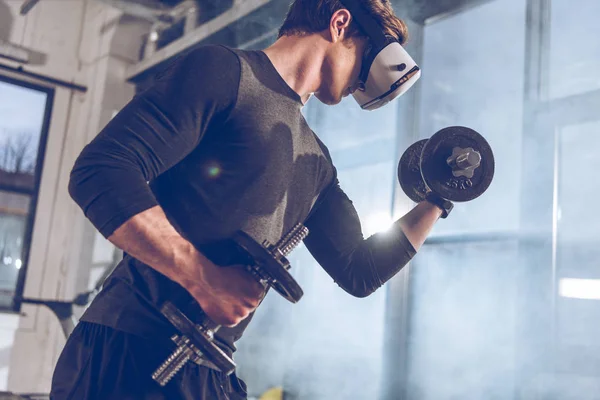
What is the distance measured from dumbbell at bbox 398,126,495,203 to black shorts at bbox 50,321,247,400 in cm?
71

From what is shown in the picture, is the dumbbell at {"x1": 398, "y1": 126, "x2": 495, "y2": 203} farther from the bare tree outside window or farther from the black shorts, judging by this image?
the bare tree outside window

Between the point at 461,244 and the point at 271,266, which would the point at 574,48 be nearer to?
the point at 461,244

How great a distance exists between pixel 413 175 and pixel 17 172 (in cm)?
402

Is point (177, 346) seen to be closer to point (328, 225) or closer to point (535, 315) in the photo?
point (328, 225)

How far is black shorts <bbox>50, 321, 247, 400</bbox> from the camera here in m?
0.97

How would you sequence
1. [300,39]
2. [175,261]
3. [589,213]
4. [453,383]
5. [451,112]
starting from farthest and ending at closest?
[451,112]
[453,383]
[589,213]
[300,39]
[175,261]

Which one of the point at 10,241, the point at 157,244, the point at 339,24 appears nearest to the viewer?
the point at 157,244

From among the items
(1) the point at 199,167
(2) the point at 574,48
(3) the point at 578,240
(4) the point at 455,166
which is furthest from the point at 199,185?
(2) the point at 574,48

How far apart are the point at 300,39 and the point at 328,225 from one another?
430mm

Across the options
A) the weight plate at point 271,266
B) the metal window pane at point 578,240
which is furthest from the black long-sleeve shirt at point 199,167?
the metal window pane at point 578,240

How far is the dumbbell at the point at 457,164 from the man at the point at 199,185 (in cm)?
26

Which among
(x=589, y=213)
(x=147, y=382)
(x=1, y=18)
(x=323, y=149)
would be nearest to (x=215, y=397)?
(x=147, y=382)

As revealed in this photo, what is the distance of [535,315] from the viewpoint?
2.16 metres

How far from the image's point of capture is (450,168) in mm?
1352
